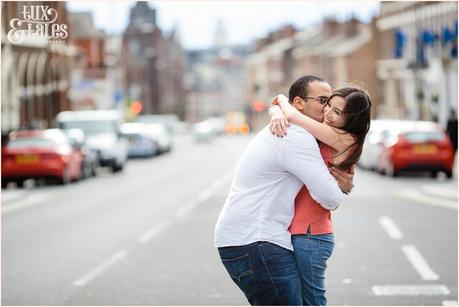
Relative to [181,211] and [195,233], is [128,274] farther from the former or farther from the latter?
[181,211]

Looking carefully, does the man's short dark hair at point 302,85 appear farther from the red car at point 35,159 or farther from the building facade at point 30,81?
the building facade at point 30,81

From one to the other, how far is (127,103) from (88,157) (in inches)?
2637

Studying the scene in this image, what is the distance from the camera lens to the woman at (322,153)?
457 centimetres

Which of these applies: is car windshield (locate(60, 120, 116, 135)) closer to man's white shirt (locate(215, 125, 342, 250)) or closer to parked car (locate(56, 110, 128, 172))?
parked car (locate(56, 110, 128, 172))

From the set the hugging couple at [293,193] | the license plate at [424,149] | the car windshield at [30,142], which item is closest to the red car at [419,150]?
the license plate at [424,149]

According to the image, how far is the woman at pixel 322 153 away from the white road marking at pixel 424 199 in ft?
48.0

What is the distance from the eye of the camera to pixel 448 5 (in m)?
54.5

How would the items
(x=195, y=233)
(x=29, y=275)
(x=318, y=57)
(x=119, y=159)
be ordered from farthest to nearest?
1. (x=318, y=57)
2. (x=119, y=159)
3. (x=195, y=233)
4. (x=29, y=275)

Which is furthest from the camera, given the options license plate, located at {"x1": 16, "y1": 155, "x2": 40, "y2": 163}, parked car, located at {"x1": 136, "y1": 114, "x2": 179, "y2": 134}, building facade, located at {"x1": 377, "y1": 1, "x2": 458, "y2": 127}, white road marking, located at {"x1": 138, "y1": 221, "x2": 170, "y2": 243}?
parked car, located at {"x1": 136, "y1": 114, "x2": 179, "y2": 134}

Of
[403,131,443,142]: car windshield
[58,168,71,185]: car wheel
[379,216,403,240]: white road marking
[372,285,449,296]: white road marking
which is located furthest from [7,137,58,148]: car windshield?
[372,285,449,296]: white road marking

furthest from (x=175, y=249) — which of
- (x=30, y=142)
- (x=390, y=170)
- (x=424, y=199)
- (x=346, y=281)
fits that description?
(x=390, y=170)

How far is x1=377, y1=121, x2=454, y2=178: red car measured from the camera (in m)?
28.3

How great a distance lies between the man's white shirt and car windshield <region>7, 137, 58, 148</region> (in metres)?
23.9

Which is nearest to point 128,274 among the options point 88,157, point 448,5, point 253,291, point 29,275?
point 29,275
